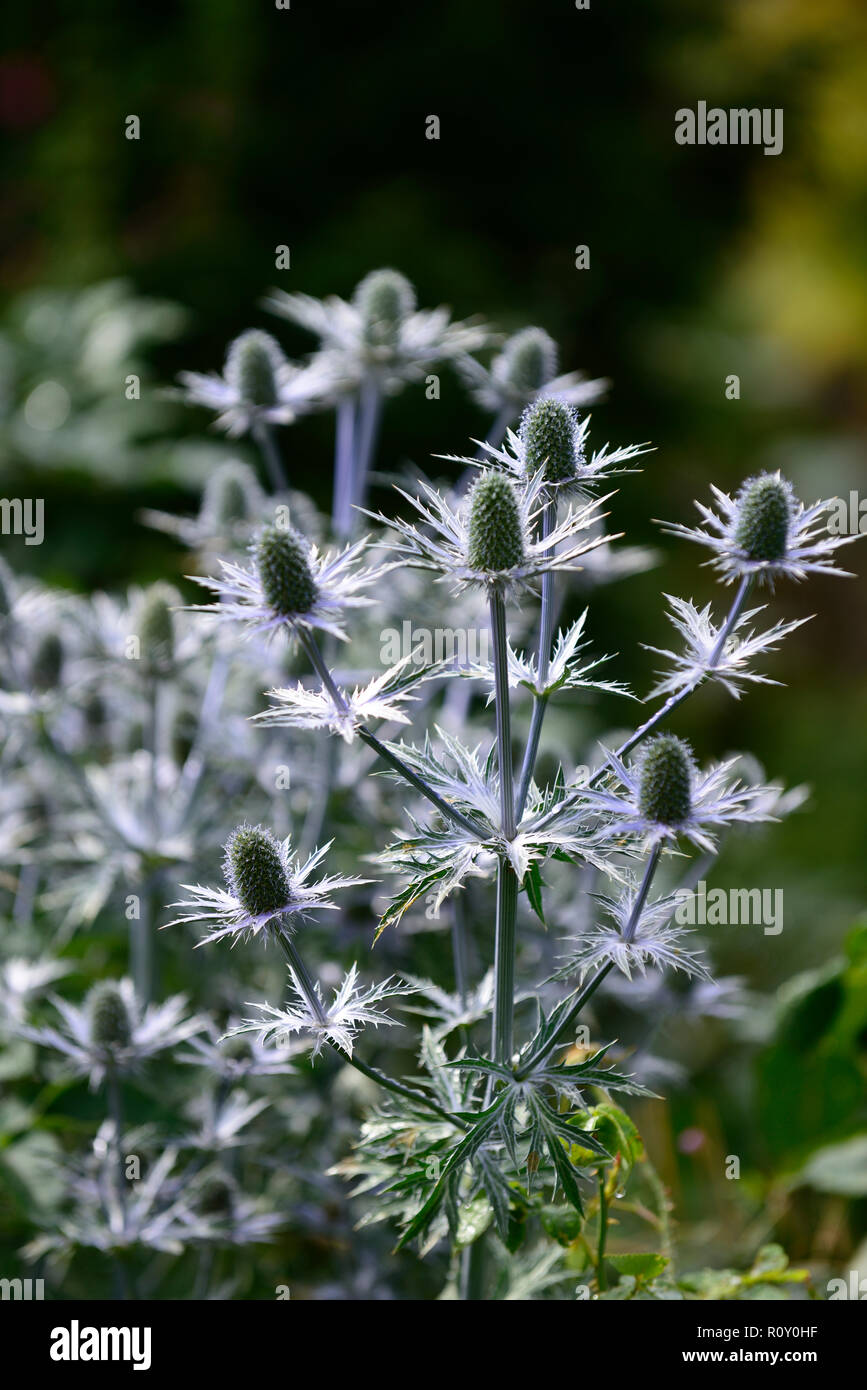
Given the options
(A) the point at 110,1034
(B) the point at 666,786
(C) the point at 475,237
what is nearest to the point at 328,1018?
(B) the point at 666,786

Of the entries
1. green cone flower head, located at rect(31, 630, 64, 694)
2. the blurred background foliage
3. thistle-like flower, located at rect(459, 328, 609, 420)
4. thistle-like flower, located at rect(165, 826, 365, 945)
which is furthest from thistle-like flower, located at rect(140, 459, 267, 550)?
the blurred background foliage

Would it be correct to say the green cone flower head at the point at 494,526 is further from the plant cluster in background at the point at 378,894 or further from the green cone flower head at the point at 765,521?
the green cone flower head at the point at 765,521

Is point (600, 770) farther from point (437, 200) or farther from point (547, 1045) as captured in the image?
point (437, 200)

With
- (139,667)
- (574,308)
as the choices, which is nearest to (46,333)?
(574,308)

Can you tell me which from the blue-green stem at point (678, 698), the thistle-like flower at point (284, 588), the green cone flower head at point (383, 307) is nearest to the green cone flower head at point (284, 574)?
the thistle-like flower at point (284, 588)

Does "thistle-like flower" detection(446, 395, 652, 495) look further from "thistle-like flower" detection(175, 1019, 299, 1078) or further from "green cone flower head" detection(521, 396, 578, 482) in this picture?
"thistle-like flower" detection(175, 1019, 299, 1078)

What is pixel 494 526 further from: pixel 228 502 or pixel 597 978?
pixel 228 502
